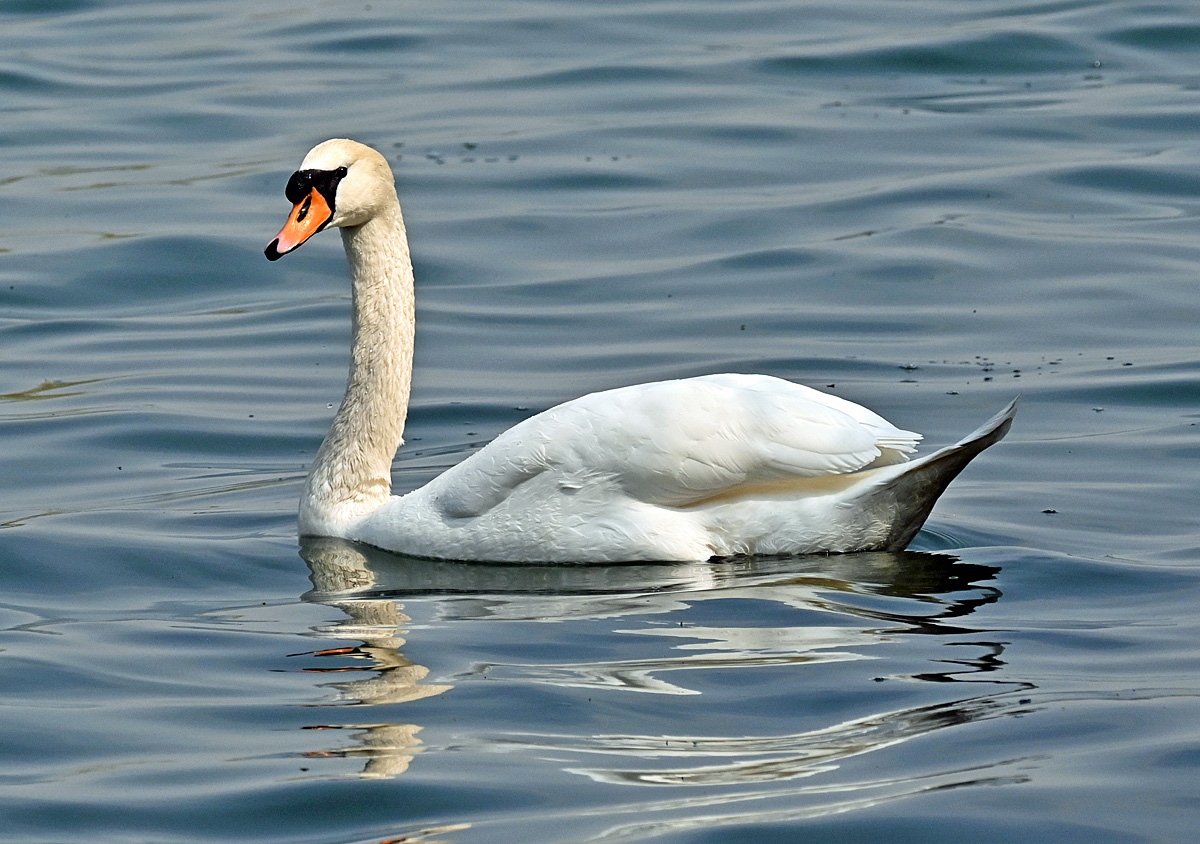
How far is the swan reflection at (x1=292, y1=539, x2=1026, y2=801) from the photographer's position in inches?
206

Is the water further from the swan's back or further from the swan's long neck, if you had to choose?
the swan's long neck

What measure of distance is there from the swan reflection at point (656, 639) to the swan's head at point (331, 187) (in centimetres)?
130

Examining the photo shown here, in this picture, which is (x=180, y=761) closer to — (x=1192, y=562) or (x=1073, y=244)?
(x=1192, y=562)

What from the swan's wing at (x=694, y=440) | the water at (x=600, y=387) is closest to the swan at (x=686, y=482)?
the swan's wing at (x=694, y=440)

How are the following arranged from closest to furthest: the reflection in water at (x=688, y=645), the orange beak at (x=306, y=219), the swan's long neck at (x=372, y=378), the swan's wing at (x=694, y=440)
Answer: the reflection in water at (x=688, y=645) < the swan's wing at (x=694, y=440) < the orange beak at (x=306, y=219) < the swan's long neck at (x=372, y=378)

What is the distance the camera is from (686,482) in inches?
276

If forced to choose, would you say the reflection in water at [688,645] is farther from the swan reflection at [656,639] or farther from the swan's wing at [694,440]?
the swan's wing at [694,440]

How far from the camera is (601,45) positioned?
65.0ft

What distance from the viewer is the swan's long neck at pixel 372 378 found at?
8219mm

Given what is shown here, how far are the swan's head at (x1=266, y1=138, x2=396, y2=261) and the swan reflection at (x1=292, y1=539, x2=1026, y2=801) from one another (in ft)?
4.26

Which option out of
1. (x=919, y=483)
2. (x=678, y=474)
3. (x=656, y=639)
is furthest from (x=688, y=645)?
(x=919, y=483)

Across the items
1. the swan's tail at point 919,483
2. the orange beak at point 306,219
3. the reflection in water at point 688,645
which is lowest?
the reflection in water at point 688,645

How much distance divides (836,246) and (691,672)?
7918 millimetres

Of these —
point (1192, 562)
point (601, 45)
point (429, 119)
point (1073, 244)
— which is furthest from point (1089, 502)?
point (601, 45)
